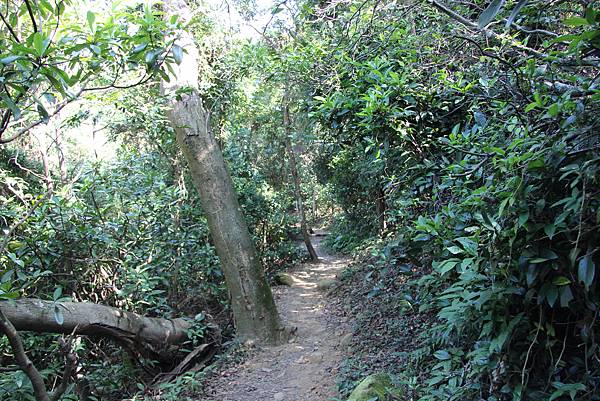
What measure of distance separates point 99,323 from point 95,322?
0.19 feet

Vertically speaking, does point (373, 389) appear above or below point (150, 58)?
below

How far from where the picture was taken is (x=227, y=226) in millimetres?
6039

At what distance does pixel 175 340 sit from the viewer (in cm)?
544

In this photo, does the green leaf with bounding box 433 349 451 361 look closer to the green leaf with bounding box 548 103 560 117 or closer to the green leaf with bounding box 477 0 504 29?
the green leaf with bounding box 548 103 560 117

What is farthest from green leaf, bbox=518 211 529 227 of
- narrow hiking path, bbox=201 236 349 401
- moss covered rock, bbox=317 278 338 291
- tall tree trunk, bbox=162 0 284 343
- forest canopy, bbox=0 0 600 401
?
moss covered rock, bbox=317 278 338 291

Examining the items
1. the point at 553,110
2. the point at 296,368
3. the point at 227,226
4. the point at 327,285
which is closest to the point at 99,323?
the point at 227,226

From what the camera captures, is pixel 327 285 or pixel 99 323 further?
pixel 327 285

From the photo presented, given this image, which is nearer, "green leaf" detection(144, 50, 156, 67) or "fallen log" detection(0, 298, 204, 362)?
"green leaf" detection(144, 50, 156, 67)

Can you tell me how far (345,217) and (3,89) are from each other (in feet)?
40.4

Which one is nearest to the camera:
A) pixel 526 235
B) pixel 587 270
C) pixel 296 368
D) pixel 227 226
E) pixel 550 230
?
pixel 587 270

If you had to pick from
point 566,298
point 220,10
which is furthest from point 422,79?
point 220,10

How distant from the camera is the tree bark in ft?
11.4

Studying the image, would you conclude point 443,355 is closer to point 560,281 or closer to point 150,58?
point 560,281

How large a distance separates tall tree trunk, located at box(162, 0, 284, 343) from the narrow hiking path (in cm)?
46
